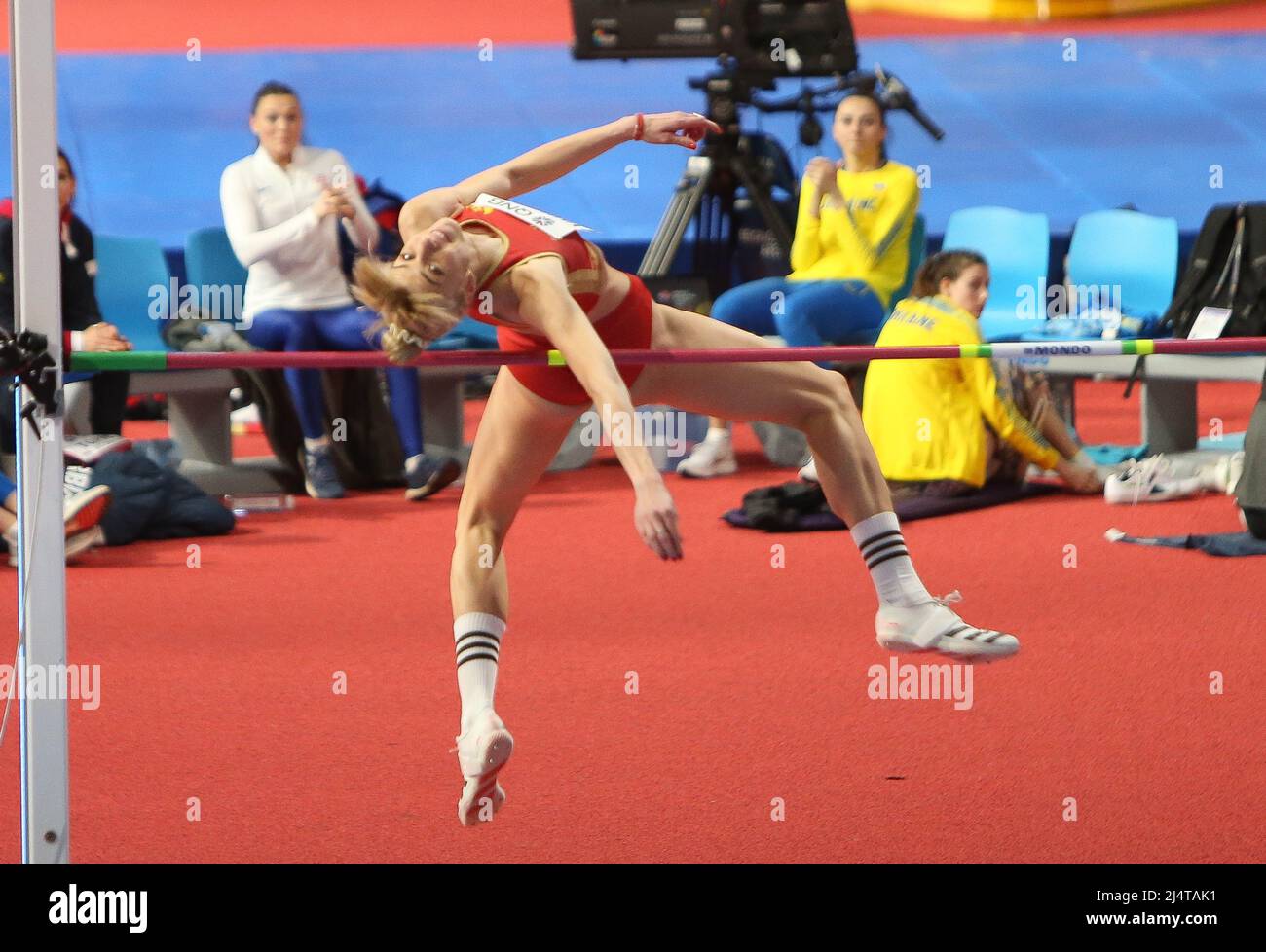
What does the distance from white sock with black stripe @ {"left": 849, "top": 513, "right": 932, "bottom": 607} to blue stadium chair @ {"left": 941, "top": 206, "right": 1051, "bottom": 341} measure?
4.10m

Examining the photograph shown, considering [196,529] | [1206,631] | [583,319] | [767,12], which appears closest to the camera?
[583,319]

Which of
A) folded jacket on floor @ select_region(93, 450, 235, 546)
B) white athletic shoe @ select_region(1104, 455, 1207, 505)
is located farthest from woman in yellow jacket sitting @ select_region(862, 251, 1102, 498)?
folded jacket on floor @ select_region(93, 450, 235, 546)

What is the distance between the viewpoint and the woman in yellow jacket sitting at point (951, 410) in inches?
203

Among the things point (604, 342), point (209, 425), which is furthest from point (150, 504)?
point (604, 342)

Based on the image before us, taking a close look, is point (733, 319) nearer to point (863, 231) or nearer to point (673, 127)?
point (863, 231)

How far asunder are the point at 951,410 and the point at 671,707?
208 centimetres

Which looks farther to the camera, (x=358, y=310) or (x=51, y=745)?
(x=358, y=310)

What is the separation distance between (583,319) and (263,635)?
1.96m

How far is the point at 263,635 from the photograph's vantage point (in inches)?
164

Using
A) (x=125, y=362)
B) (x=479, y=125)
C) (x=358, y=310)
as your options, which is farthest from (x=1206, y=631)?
(x=479, y=125)

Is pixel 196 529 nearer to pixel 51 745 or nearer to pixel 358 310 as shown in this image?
pixel 358 310

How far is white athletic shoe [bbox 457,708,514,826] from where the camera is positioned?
2602mm

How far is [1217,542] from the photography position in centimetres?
479

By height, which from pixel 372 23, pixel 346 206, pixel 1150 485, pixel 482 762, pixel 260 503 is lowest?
pixel 482 762
